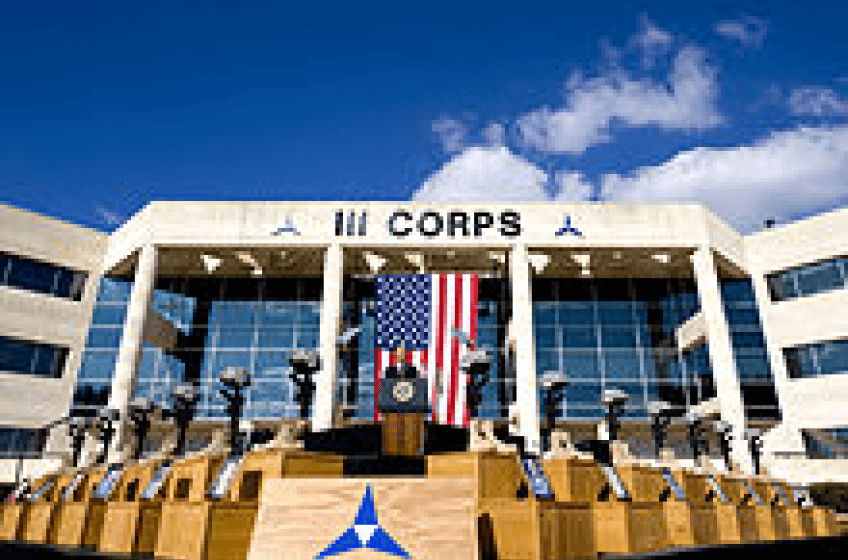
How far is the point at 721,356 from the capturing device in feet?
110

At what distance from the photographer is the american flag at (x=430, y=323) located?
31.1 m

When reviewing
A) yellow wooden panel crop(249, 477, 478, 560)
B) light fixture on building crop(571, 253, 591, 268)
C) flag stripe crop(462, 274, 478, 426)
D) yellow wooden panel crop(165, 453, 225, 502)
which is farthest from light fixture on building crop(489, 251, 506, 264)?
yellow wooden panel crop(249, 477, 478, 560)

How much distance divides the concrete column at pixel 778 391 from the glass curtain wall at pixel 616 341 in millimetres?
4162

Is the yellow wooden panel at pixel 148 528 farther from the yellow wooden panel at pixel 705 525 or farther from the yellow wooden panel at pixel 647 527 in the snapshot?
the yellow wooden panel at pixel 705 525

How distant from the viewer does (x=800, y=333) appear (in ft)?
117

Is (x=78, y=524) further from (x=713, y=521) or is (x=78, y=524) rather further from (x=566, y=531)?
(x=713, y=521)

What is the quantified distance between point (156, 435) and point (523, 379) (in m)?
24.5

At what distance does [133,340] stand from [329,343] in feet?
38.6

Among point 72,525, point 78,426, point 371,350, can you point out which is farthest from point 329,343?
point 72,525

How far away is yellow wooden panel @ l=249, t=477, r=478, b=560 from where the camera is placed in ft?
20.4

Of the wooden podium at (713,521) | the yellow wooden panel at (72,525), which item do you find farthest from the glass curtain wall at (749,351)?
the yellow wooden panel at (72,525)

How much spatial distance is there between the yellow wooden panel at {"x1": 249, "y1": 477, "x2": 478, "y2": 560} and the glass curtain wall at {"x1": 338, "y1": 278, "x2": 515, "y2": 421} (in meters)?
29.0

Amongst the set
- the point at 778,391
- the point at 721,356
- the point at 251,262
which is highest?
the point at 251,262

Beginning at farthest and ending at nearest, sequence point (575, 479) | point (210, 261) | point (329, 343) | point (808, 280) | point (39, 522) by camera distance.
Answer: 1. point (210, 261)
2. point (808, 280)
3. point (329, 343)
4. point (39, 522)
5. point (575, 479)
